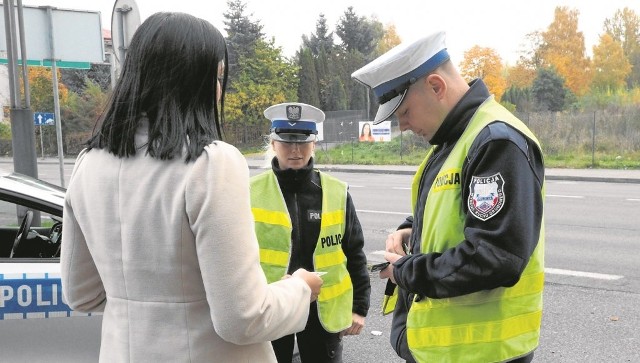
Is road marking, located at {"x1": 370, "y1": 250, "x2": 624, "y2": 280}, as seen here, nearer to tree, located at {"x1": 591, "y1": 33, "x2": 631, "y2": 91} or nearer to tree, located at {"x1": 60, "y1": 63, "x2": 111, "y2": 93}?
tree, located at {"x1": 60, "y1": 63, "x2": 111, "y2": 93}

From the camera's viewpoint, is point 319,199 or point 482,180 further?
point 319,199

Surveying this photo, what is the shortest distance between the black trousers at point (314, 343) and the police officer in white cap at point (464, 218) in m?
0.83

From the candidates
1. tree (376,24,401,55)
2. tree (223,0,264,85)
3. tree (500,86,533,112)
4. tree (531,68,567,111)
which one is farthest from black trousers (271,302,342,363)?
tree (376,24,401,55)

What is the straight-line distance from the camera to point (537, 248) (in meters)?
1.78

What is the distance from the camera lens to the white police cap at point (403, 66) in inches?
72.6

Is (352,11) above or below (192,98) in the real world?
above

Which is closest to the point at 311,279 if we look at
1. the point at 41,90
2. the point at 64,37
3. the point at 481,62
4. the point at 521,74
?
the point at 64,37

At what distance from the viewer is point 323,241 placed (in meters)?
2.77

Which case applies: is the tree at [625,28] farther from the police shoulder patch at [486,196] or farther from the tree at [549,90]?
the police shoulder patch at [486,196]

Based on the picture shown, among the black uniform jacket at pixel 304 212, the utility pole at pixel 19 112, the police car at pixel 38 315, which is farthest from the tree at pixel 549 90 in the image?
the police car at pixel 38 315

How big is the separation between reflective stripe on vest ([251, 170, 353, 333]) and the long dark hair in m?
1.27

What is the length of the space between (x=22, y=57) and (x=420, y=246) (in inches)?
236

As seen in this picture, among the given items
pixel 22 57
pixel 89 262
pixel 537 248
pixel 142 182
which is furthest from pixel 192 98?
pixel 22 57

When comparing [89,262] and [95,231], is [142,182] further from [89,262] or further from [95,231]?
[89,262]
